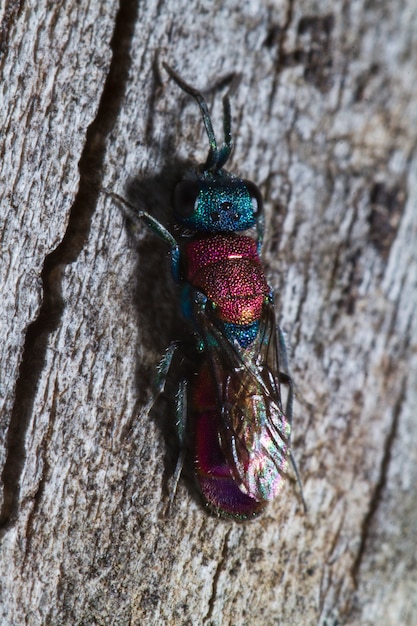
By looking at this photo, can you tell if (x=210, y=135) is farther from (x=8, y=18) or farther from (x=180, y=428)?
(x=180, y=428)

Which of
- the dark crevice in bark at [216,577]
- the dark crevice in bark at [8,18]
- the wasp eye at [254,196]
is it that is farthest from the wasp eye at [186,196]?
the dark crevice in bark at [216,577]

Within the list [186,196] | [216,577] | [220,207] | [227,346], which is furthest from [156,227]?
[216,577]

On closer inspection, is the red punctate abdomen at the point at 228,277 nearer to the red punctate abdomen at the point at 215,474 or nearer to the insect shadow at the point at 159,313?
the insect shadow at the point at 159,313

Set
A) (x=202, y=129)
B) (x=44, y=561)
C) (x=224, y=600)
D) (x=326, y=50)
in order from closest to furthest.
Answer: (x=44, y=561) → (x=224, y=600) → (x=202, y=129) → (x=326, y=50)

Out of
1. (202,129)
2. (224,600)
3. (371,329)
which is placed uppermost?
(202,129)

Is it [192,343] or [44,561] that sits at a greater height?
[192,343]

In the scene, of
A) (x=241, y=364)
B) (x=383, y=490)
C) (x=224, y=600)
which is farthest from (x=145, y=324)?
(x=383, y=490)

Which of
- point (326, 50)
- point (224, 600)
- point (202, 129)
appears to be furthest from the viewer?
point (326, 50)

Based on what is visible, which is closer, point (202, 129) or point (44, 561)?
point (44, 561)

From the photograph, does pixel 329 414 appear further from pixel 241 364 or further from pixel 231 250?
pixel 231 250
